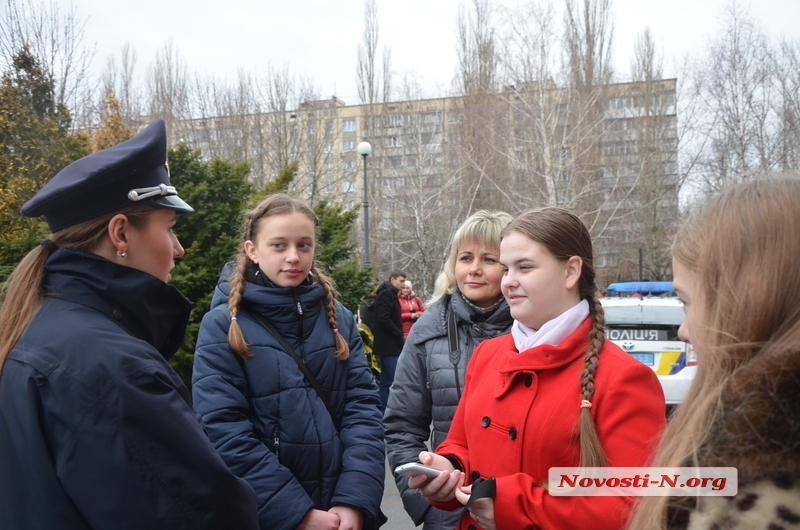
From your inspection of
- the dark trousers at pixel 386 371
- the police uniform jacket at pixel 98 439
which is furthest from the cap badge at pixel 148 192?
the dark trousers at pixel 386 371

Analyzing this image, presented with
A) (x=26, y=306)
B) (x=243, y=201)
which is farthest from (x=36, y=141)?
(x=26, y=306)

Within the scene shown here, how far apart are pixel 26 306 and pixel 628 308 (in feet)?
24.5

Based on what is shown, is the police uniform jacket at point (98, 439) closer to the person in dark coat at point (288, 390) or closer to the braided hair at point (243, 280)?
the person in dark coat at point (288, 390)

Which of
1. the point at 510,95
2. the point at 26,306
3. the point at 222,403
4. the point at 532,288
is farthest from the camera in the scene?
the point at 510,95

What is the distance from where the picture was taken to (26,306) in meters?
1.80

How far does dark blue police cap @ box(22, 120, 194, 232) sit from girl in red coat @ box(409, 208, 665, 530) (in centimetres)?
127

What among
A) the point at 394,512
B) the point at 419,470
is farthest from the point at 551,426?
the point at 394,512

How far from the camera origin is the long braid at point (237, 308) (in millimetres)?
2865

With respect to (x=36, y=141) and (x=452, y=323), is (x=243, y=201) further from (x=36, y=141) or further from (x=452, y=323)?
(x=452, y=323)

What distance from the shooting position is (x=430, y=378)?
3055 mm

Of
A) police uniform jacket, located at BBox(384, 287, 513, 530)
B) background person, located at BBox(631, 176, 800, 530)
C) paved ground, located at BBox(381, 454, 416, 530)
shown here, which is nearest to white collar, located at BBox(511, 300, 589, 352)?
police uniform jacket, located at BBox(384, 287, 513, 530)

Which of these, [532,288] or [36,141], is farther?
[36,141]

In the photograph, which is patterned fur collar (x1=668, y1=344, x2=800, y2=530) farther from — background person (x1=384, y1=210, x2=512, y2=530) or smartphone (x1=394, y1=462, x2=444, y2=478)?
background person (x1=384, y1=210, x2=512, y2=530)

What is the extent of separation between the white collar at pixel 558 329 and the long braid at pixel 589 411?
64mm
